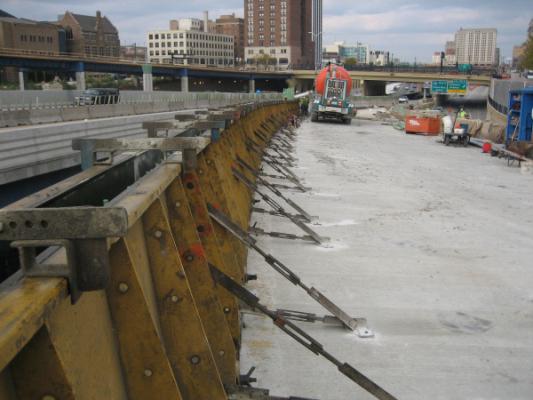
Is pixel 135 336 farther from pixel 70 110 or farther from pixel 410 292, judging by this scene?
pixel 70 110

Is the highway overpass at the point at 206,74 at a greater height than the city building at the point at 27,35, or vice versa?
the city building at the point at 27,35

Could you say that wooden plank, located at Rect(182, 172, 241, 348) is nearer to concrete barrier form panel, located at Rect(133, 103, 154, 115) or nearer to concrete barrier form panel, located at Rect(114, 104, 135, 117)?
concrete barrier form panel, located at Rect(114, 104, 135, 117)

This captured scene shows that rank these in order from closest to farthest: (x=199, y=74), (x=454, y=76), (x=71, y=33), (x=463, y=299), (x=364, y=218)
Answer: (x=463, y=299), (x=364, y=218), (x=454, y=76), (x=199, y=74), (x=71, y=33)

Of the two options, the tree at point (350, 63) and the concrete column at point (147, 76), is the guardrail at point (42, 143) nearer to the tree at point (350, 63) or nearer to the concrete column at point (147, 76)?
the concrete column at point (147, 76)

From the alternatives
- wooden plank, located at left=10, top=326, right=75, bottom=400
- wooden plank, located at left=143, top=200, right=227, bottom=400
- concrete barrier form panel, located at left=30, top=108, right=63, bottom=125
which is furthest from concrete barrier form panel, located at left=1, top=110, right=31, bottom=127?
wooden plank, located at left=10, top=326, right=75, bottom=400

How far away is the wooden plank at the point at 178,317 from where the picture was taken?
385 cm

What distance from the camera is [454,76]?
103 metres

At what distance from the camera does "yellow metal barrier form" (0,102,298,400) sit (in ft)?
6.70

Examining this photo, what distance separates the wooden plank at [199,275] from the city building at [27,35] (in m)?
103

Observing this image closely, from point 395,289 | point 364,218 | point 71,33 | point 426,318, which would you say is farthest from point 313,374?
point 71,33

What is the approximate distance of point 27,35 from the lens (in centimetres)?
10988

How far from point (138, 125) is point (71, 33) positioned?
467 ft

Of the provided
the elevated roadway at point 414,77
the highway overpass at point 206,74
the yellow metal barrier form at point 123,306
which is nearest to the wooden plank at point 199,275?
the yellow metal barrier form at point 123,306

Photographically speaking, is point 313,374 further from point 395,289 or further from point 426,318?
point 395,289
